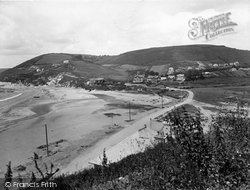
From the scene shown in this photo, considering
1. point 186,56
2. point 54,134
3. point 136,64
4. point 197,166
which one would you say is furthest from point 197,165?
point 186,56

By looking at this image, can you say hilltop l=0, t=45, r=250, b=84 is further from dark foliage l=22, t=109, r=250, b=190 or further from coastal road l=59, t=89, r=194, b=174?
dark foliage l=22, t=109, r=250, b=190

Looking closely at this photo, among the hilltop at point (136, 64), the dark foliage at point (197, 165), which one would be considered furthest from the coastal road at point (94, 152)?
the hilltop at point (136, 64)

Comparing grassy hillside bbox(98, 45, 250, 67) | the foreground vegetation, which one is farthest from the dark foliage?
grassy hillside bbox(98, 45, 250, 67)

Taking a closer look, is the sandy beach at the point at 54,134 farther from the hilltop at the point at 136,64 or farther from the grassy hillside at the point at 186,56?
the grassy hillside at the point at 186,56

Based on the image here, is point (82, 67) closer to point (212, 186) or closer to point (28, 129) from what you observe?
point (28, 129)

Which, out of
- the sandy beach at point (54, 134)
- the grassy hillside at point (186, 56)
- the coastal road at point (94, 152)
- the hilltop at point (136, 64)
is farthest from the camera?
the grassy hillside at point (186, 56)

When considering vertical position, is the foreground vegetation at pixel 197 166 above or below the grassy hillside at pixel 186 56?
below

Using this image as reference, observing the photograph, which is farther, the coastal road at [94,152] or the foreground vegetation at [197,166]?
the coastal road at [94,152]

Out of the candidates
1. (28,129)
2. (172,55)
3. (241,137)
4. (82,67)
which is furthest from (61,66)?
(241,137)

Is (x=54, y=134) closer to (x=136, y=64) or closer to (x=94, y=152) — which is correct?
(x=94, y=152)
